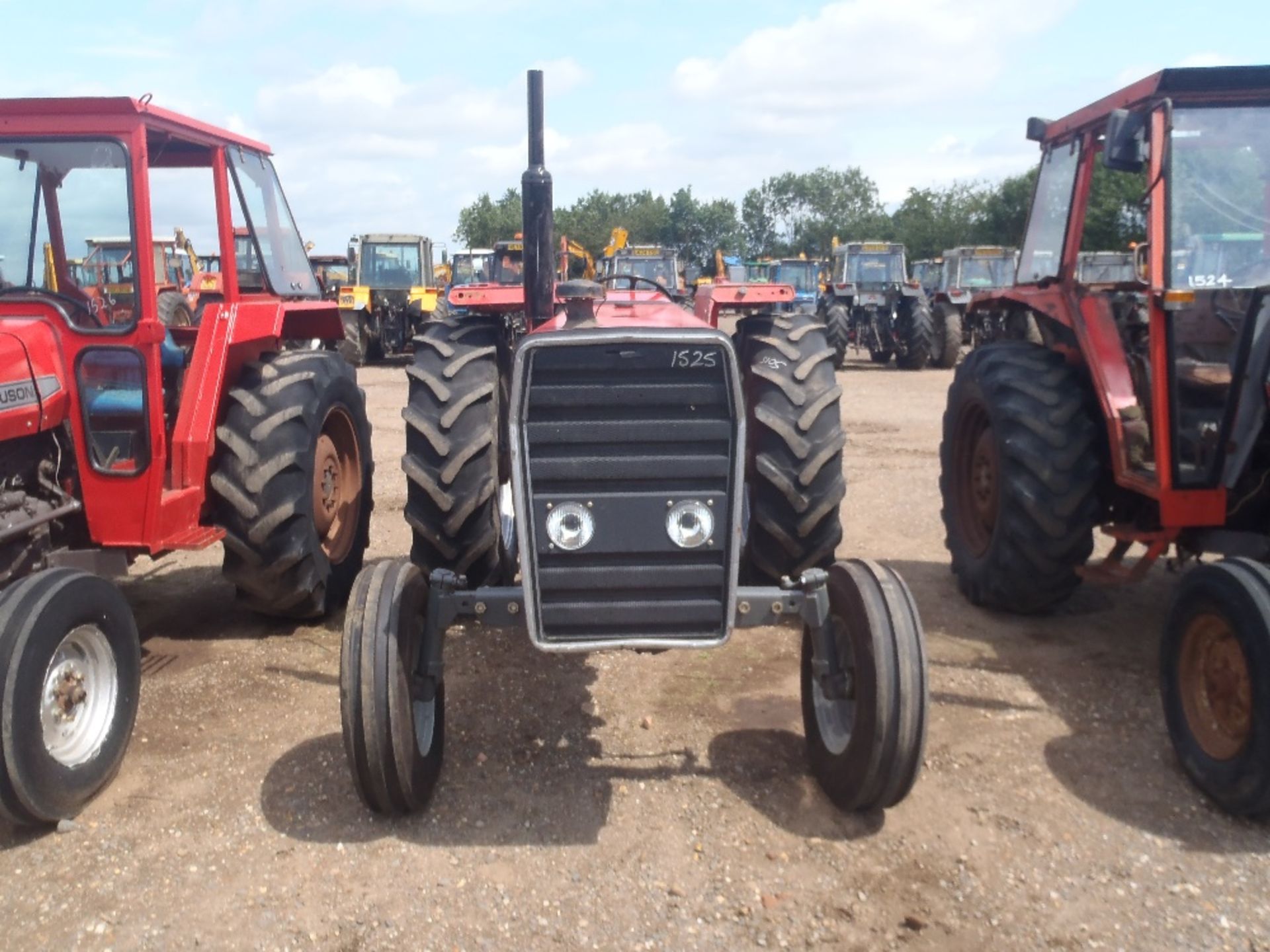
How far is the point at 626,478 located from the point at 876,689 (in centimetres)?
92

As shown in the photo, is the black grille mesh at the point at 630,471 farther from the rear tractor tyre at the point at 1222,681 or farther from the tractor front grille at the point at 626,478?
the rear tractor tyre at the point at 1222,681

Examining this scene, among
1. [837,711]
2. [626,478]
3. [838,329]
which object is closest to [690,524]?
[626,478]

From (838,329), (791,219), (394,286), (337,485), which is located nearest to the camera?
(337,485)

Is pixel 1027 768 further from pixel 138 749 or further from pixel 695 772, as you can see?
pixel 138 749

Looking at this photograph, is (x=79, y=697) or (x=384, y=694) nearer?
(x=384, y=694)

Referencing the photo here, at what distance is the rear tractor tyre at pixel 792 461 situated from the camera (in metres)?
3.85

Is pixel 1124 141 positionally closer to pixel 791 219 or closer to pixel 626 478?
pixel 626 478

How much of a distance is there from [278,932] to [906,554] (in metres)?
4.37

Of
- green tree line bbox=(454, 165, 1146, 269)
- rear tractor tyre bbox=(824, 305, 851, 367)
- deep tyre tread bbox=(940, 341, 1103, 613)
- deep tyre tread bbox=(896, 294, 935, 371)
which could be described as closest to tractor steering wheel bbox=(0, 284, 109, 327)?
deep tyre tread bbox=(940, 341, 1103, 613)

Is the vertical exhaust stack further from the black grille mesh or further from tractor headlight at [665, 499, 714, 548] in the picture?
tractor headlight at [665, 499, 714, 548]

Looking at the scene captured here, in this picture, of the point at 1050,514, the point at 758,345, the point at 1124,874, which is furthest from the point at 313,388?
the point at 1124,874

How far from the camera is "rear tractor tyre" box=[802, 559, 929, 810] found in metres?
3.06

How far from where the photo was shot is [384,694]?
3.07 m

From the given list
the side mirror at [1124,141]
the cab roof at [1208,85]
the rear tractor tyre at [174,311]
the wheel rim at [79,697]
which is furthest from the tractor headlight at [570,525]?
the rear tractor tyre at [174,311]
